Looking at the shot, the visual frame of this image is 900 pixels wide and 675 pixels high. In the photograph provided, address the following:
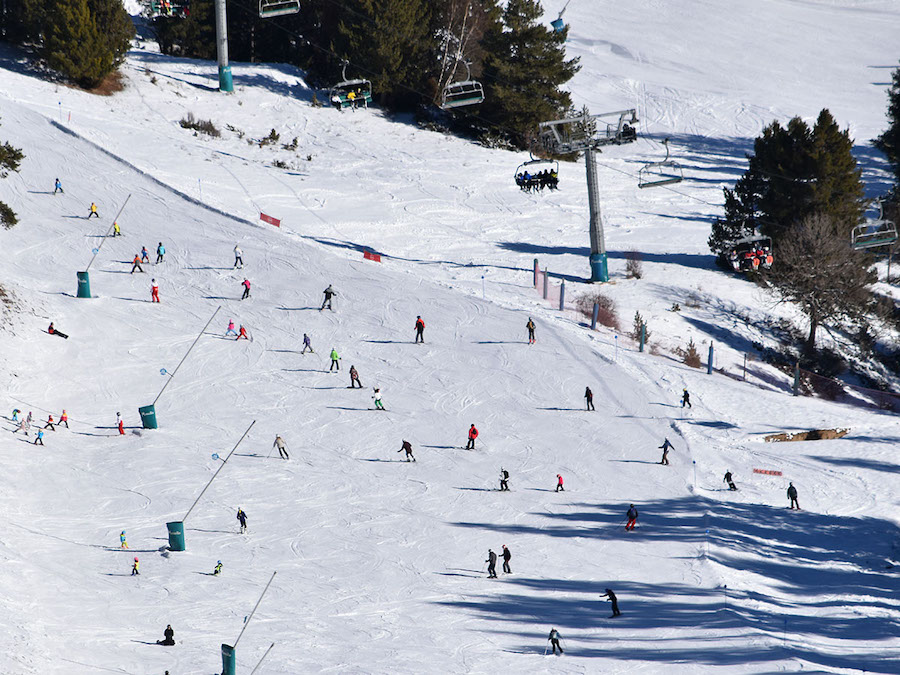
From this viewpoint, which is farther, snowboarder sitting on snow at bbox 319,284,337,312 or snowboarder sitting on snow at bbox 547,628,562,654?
snowboarder sitting on snow at bbox 319,284,337,312

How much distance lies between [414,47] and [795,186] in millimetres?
25317

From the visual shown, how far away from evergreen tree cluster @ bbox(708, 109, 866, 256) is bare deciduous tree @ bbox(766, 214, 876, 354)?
2.72 metres

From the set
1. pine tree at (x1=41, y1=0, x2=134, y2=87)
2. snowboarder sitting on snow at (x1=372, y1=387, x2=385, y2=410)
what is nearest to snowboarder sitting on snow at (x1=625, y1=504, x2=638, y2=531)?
snowboarder sitting on snow at (x1=372, y1=387, x2=385, y2=410)

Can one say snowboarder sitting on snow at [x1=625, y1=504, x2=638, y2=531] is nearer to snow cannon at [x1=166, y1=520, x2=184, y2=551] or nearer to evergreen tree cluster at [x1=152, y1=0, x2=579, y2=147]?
snow cannon at [x1=166, y1=520, x2=184, y2=551]

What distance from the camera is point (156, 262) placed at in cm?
4438

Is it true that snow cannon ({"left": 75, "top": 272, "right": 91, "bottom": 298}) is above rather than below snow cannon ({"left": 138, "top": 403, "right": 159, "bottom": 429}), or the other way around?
above

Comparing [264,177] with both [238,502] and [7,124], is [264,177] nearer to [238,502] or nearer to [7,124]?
[7,124]

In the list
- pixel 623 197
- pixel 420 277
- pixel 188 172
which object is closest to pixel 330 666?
pixel 420 277

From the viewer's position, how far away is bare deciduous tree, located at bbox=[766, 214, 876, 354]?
149 ft

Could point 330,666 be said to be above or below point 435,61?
below

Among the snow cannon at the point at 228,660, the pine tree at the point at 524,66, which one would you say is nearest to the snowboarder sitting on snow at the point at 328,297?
the snow cannon at the point at 228,660

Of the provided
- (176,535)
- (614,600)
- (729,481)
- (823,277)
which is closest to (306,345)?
→ (176,535)

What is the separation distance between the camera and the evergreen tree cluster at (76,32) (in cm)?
5784

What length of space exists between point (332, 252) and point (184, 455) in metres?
15.8
